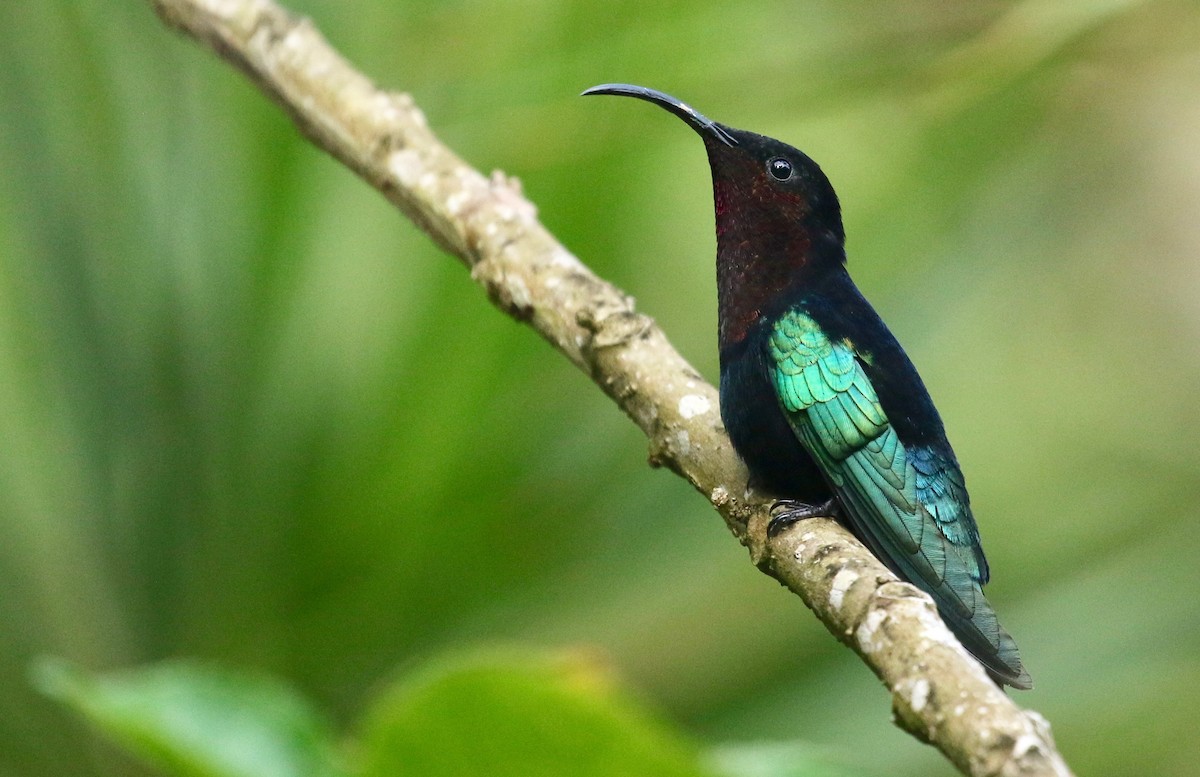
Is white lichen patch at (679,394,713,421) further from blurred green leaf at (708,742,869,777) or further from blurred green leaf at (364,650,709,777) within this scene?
blurred green leaf at (364,650,709,777)

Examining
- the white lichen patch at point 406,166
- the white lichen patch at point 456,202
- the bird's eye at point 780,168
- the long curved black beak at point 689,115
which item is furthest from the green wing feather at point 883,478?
the white lichen patch at point 406,166

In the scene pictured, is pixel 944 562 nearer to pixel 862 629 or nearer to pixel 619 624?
pixel 862 629

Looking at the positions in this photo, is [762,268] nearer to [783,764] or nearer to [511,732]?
[783,764]

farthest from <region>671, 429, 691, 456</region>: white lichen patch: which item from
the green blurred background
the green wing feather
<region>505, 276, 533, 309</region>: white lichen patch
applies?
the green blurred background

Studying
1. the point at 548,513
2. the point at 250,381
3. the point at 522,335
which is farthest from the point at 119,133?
the point at 548,513

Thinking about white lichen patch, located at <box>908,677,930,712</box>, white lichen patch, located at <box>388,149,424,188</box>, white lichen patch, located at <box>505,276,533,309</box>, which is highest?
white lichen patch, located at <box>388,149,424,188</box>

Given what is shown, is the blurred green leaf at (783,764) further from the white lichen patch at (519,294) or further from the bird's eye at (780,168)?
the bird's eye at (780,168)

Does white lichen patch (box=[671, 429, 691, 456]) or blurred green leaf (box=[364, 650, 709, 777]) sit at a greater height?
white lichen patch (box=[671, 429, 691, 456])
